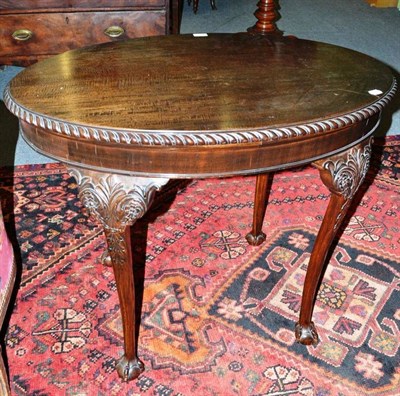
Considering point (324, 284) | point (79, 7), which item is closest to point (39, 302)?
point (324, 284)

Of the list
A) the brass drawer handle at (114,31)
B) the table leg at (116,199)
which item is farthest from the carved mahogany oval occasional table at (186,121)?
the brass drawer handle at (114,31)

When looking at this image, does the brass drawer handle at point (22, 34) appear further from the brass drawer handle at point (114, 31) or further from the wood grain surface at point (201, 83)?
the wood grain surface at point (201, 83)

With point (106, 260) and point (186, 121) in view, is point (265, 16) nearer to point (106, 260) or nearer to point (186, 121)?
point (106, 260)

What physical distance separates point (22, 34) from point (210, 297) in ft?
5.31

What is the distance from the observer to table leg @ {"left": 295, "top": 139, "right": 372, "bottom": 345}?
1.21 meters

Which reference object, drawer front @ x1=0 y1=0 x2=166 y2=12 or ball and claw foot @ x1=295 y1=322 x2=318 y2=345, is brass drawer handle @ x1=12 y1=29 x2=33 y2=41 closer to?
drawer front @ x1=0 y1=0 x2=166 y2=12

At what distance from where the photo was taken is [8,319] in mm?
1606

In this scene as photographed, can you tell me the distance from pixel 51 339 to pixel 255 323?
0.62 metres

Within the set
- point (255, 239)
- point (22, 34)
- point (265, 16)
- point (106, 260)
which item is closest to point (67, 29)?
point (22, 34)

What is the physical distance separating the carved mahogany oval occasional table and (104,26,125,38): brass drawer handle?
102cm

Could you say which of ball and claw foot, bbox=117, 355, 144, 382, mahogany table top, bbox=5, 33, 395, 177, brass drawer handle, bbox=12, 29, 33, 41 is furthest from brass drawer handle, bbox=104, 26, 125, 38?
ball and claw foot, bbox=117, 355, 144, 382

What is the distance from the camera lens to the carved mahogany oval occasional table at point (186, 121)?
105cm

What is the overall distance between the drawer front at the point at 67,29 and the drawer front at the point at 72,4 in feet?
0.11

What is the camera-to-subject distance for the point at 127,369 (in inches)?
55.5
